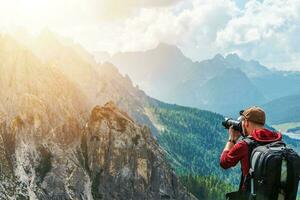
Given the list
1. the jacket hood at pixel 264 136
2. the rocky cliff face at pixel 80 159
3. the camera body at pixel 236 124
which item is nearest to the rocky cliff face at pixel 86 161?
the rocky cliff face at pixel 80 159

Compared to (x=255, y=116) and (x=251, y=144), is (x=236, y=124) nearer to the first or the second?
(x=255, y=116)

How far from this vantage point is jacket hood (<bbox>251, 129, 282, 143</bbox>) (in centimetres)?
1071

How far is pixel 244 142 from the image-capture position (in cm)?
1095

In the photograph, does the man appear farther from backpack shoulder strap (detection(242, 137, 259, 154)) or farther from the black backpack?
the black backpack

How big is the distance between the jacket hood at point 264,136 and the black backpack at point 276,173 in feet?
1.92

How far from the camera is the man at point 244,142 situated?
10.8 meters

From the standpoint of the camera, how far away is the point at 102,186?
14075 cm

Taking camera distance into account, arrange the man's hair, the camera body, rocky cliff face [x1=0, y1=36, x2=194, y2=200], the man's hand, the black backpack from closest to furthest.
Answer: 1. the black backpack
2. the man's hair
3. the man's hand
4. the camera body
5. rocky cliff face [x1=0, y1=36, x2=194, y2=200]

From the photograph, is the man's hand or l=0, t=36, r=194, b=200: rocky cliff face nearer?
the man's hand

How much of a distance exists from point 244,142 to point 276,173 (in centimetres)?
131

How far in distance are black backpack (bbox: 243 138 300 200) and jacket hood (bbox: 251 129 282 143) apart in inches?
23.1

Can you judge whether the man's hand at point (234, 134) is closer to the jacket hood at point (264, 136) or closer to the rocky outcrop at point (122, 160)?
the jacket hood at point (264, 136)

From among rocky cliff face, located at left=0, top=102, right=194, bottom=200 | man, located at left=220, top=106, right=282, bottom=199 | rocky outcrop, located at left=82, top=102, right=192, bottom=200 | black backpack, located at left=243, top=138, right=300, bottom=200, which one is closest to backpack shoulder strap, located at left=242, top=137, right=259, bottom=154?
man, located at left=220, top=106, right=282, bottom=199

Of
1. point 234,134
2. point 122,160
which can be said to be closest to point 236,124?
point 234,134
